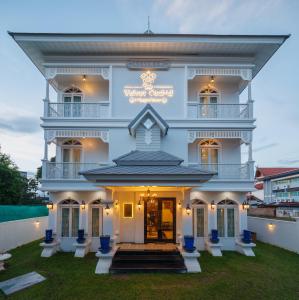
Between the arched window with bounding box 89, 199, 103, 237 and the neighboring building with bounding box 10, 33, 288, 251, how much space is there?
6 cm

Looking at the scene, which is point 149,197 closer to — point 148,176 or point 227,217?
point 148,176

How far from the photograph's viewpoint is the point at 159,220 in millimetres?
13664

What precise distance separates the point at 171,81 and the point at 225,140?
187 inches

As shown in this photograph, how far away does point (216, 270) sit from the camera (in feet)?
32.4

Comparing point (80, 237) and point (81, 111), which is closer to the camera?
point (80, 237)

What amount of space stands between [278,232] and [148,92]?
446 inches

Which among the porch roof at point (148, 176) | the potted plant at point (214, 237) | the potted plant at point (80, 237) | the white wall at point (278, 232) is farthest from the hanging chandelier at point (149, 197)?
the white wall at point (278, 232)

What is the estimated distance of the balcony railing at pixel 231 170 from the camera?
1313cm

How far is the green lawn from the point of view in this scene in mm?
7613

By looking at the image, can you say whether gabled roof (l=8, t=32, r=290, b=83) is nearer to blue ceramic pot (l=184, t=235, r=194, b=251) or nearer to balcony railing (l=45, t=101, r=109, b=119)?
balcony railing (l=45, t=101, r=109, b=119)

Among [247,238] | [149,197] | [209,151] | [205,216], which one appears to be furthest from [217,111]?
[247,238]

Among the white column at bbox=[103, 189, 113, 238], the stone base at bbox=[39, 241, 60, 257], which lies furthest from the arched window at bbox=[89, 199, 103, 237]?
the stone base at bbox=[39, 241, 60, 257]

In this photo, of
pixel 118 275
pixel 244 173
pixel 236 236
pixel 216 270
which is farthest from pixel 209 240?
pixel 118 275

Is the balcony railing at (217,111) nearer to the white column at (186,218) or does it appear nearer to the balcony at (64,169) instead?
the white column at (186,218)
